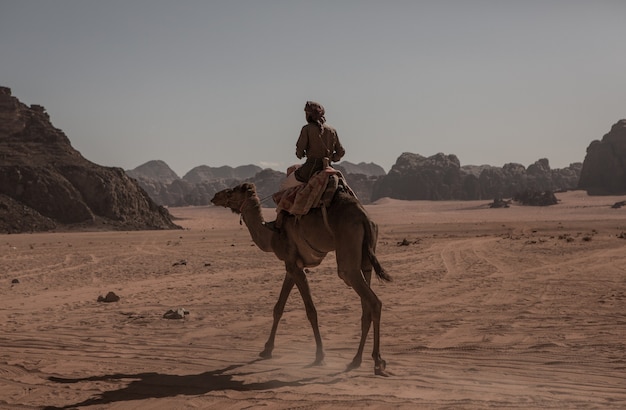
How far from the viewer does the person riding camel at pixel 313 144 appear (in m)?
8.41

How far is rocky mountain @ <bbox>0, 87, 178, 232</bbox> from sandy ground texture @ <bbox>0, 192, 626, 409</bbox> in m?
36.9

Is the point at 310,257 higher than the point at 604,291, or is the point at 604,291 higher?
the point at 310,257

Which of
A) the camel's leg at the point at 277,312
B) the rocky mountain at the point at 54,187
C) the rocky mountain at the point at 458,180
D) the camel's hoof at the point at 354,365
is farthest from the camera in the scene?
the rocky mountain at the point at 458,180

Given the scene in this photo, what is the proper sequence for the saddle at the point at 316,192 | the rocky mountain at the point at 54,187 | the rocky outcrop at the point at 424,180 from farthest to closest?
1. the rocky outcrop at the point at 424,180
2. the rocky mountain at the point at 54,187
3. the saddle at the point at 316,192

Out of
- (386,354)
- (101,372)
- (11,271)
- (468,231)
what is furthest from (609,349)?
(468,231)

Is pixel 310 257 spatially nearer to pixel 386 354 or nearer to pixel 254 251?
pixel 386 354

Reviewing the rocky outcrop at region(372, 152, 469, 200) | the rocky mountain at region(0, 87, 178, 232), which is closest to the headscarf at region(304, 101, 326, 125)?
the rocky mountain at region(0, 87, 178, 232)

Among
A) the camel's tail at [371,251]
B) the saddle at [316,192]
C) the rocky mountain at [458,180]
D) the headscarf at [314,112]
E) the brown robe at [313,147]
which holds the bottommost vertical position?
the camel's tail at [371,251]

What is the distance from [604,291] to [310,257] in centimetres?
872

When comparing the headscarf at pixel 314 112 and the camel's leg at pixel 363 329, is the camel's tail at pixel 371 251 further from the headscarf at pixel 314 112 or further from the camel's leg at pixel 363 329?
the headscarf at pixel 314 112

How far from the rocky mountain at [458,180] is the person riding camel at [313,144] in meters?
127

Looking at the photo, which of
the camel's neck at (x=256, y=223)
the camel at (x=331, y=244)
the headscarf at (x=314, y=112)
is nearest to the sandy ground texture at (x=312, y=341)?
the camel at (x=331, y=244)

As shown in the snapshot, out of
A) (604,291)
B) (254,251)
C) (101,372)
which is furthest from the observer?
(254,251)

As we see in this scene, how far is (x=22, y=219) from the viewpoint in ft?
171
